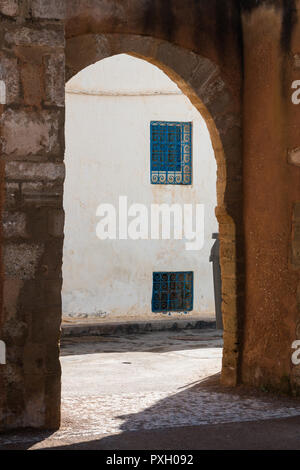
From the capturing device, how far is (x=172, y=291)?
12.8 metres

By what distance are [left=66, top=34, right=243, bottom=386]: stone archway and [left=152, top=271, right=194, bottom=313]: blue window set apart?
6.13 m

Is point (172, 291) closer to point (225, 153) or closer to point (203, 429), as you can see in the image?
point (225, 153)

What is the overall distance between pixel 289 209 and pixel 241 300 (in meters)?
0.93

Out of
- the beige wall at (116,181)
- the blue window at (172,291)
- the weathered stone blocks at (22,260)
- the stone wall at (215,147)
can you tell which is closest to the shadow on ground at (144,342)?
the blue window at (172,291)

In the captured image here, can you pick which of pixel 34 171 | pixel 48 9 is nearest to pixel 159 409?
pixel 34 171

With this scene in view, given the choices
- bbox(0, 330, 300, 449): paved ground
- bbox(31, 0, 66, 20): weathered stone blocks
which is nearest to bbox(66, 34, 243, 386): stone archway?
bbox(0, 330, 300, 449): paved ground

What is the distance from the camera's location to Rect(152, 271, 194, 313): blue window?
41.9 ft

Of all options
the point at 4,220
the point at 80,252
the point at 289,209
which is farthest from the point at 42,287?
the point at 80,252

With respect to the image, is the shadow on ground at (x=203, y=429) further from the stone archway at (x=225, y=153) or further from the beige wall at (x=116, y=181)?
the beige wall at (x=116, y=181)

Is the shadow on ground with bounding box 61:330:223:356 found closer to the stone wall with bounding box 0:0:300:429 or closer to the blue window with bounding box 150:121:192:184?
the blue window with bounding box 150:121:192:184

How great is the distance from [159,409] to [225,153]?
2.20 metres
